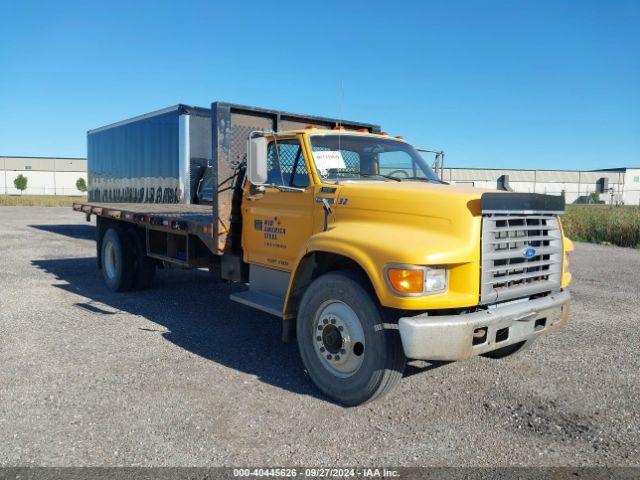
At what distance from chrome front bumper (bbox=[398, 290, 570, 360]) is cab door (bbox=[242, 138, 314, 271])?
1607 millimetres

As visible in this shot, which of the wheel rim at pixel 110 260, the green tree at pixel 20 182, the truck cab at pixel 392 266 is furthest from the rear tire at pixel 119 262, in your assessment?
the green tree at pixel 20 182

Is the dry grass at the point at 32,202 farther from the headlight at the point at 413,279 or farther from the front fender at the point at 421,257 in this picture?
the headlight at the point at 413,279

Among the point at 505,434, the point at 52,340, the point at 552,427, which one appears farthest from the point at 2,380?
the point at 552,427

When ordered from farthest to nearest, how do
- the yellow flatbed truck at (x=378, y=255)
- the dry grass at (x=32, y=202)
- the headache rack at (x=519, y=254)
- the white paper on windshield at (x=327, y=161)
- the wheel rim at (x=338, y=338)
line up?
the dry grass at (x=32, y=202) → the white paper on windshield at (x=327, y=161) → the wheel rim at (x=338, y=338) → the headache rack at (x=519, y=254) → the yellow flatbed truck at (x=378, y=255)

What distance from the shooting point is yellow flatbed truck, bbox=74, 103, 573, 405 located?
3.65 meters

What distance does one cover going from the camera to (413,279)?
3.58 meters

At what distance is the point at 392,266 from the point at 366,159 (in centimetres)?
196

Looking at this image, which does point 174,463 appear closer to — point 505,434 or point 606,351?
point 505,434

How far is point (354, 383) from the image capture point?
4.00 meters

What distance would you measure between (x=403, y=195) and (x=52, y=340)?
4133mm

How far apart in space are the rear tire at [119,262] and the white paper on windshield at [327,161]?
4.49 m

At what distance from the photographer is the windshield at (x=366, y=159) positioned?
4930 millimetres

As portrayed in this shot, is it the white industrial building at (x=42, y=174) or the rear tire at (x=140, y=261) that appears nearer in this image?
the rear tire at (x=140, y=261)

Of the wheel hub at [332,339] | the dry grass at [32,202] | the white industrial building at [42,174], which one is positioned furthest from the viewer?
the white industrial building at [42,174]
